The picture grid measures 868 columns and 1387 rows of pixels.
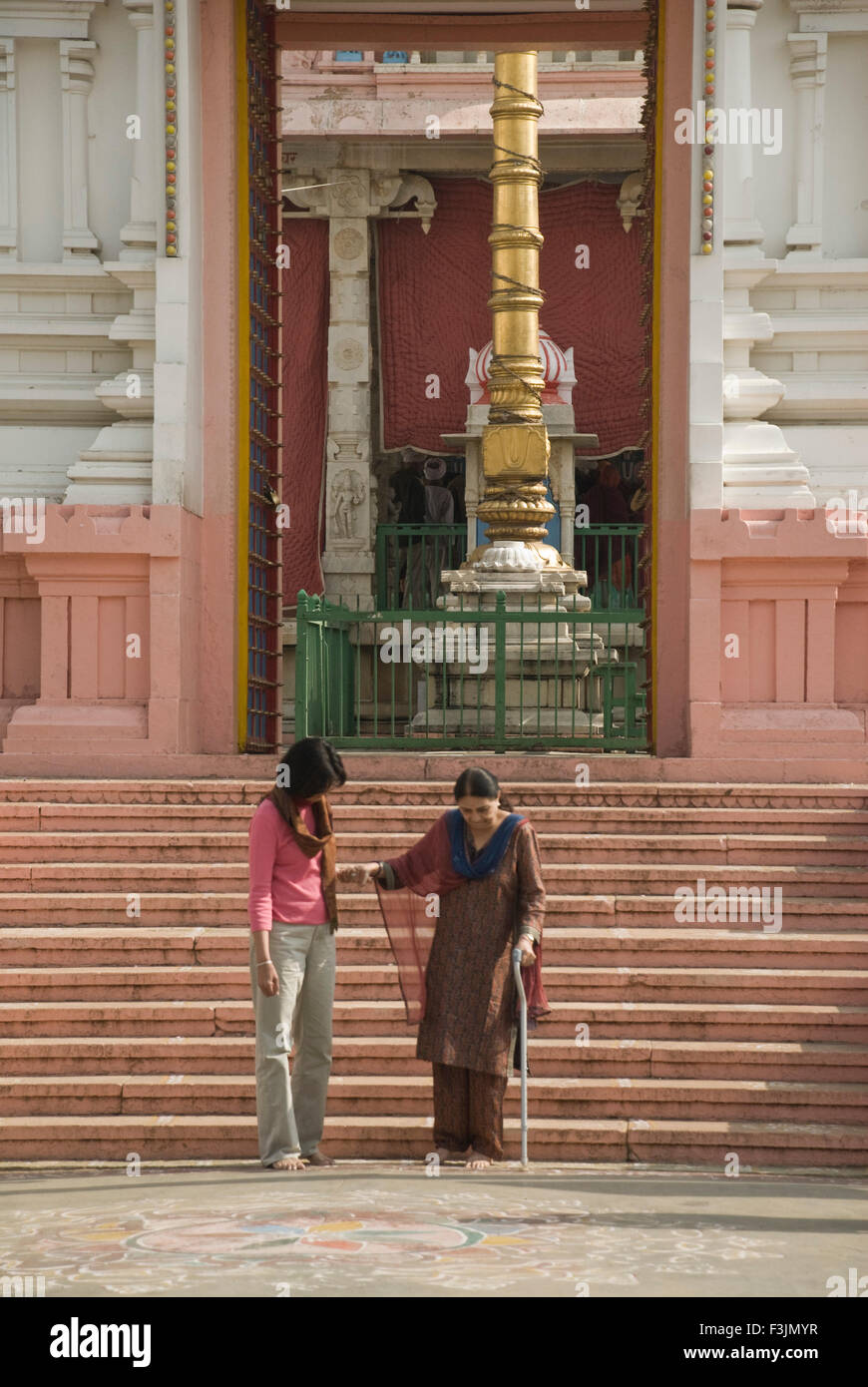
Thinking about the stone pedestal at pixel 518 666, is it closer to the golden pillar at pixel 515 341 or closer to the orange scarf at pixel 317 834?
the golden pillar at pixel 515 341

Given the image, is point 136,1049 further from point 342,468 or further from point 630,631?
point 342,468

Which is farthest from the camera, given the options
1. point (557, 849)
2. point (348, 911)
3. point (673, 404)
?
point (673, 404)

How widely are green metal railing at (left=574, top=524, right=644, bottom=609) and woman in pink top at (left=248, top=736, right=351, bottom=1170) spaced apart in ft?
40.2

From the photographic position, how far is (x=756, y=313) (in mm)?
9969

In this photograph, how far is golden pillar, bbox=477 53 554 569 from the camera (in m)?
13.3

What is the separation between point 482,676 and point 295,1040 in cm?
610

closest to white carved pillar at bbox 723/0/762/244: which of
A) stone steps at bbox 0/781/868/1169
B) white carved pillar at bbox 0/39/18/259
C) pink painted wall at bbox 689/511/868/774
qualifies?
pink painted wall at bbox 689/511/868/774

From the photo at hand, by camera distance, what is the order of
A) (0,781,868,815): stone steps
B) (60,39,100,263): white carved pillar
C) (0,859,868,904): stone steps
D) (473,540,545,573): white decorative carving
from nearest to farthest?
(0,859,868,904): stone steps < (0,781,868,815): stone steps < (60,39,100,263): white carved pillar < (473,540,545,573): white decorative carving

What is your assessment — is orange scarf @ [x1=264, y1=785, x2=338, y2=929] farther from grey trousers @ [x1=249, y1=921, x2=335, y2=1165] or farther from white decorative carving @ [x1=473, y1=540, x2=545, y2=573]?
white decorative carving @ [x1=473, y1=540, x2=545, y2=573]

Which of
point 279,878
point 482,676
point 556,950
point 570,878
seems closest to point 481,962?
point 279,878

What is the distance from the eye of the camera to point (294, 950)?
6352 mm

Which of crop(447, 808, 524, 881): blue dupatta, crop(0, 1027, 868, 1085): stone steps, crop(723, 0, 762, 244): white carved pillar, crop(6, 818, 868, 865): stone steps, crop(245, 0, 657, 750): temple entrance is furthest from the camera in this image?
crop(245, 0, 657, 750): temple entrance

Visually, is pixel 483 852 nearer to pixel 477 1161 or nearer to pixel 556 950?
pixel 477 1161

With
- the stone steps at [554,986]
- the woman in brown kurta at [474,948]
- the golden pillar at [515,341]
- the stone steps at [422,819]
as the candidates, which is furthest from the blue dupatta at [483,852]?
the golden pillar at [515,341]
